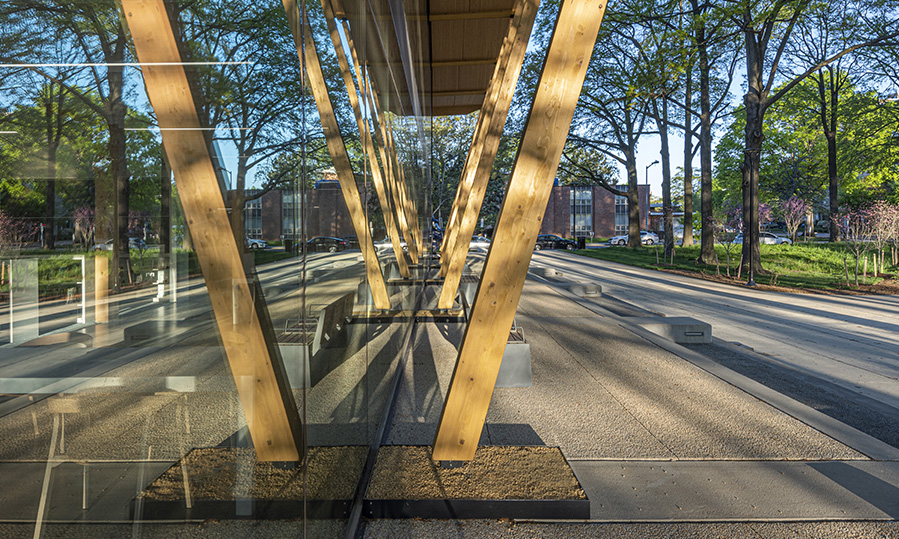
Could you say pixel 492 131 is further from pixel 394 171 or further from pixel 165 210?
pixel 165 210

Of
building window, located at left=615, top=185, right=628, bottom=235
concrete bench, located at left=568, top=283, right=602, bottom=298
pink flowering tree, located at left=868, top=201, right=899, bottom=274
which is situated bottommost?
concrete bench, located at left=568, top=283, right=602, bottom=298

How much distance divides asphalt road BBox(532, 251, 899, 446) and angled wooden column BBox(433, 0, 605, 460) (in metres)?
3.89

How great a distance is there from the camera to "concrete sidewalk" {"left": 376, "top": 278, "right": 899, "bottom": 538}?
3014mm

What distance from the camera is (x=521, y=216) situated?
302 cm

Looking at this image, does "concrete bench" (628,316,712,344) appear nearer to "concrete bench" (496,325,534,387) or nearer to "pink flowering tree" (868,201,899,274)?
"concrete bench" (496,325,534,387)

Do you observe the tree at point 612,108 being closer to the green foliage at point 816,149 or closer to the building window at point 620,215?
the green foliage at point 816,149

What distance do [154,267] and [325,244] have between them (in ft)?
4.76

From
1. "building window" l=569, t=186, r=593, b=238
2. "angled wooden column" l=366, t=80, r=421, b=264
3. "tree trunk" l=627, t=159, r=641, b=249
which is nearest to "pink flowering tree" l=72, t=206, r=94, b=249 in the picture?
"angled wooden column" l=366, t=80, r=421, b=264

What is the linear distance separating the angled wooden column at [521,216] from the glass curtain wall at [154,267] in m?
1.40

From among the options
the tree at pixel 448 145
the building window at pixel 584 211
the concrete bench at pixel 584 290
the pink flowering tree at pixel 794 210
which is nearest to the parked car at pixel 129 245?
the concrete bench at pixel 584 290

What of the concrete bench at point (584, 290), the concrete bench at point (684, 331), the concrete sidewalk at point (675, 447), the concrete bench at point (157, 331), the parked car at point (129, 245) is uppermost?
the parked car at point (129, 245)

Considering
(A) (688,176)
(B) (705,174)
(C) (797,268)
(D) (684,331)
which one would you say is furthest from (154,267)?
(A) (688,176)

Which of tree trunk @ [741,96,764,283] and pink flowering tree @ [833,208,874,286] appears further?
tree trunk @ [741,96,764,283]

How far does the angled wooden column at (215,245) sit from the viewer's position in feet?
2.86
